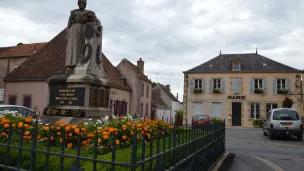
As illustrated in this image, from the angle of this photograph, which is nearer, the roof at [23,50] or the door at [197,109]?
the roof at [23,50]

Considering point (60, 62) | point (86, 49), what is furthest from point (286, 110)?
point (60, 62)

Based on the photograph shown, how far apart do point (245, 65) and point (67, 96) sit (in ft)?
95.2

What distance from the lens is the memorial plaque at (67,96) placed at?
7.39 m

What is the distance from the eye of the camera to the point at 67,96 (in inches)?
300

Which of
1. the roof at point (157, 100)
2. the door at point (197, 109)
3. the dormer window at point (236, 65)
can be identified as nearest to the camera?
the dormer window at point (236, 65)

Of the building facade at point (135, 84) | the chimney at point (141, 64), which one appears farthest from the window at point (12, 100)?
the chimney at point (141, 64)

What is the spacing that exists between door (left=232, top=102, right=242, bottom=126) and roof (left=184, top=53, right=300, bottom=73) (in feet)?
13.5

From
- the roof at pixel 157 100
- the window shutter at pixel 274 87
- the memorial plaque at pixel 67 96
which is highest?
the window shutter at pixel 274 87

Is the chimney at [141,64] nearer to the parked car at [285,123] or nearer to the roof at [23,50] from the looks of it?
the roof at [23,50]

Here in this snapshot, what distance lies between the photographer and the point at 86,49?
794 cm

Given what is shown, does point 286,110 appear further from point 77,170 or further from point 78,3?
point 77,170

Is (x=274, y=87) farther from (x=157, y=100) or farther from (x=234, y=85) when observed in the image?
(x=157, y=100)

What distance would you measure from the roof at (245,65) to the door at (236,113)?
4122 millimetres

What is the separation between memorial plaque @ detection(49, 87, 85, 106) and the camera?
24.2 ft
